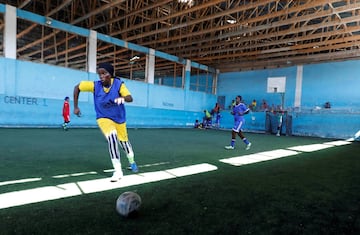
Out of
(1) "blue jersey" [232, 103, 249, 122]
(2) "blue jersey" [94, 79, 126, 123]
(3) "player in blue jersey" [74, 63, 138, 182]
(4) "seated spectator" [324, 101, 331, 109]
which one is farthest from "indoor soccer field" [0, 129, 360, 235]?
(4) "seated spectator" [324, 101, 331, 109]

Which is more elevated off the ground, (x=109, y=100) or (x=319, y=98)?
(x=319, y=98)

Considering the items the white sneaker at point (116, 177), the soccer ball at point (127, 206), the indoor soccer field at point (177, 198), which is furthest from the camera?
the white sneaker at point (116, 177)

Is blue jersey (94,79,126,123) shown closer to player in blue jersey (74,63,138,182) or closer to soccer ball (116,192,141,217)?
player in blue jersey (74,63,138,182)

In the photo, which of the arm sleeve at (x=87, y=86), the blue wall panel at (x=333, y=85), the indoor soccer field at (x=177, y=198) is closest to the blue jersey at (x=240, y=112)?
the indoor soccer field at (x=177, y=198)

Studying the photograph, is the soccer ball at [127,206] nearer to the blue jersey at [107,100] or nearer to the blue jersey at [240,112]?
the blue jersey at [107,100]

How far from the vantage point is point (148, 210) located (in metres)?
3.08

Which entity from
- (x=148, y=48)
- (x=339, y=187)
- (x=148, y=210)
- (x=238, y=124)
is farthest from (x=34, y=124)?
(x=339, y=187)

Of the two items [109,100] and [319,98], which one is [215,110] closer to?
[319,98]

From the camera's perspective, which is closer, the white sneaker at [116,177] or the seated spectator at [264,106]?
the white sneaker at [116,177]

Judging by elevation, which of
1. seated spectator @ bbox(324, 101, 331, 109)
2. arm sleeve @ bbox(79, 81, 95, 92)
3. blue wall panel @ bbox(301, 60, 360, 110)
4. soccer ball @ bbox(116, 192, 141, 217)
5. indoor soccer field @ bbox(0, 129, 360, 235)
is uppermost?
blue wall panel @ bbox(301, 60, 360, 110)

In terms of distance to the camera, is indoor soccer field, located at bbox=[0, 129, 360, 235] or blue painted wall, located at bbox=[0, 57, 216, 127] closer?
indoor soccer field, located at bbox=[0, 129, 360, 235]

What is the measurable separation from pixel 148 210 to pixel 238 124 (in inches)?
264

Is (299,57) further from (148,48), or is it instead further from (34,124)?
(34,124)

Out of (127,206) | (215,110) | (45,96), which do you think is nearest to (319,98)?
(215,110)
